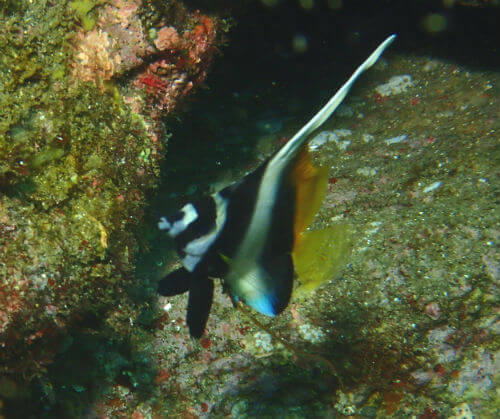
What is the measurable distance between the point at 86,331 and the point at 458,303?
8.92 feet

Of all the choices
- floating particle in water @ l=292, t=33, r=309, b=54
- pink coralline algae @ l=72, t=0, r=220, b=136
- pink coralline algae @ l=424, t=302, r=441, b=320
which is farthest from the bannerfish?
floating particle in water @ l=292, t=33, r=309, b=54

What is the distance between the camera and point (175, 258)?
12.1ft

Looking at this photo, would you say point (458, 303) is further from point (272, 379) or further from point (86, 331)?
point (86, 331)

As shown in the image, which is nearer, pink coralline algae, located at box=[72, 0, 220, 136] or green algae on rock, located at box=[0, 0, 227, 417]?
green algae on rock, located at box=[0, 0, 227, 417]

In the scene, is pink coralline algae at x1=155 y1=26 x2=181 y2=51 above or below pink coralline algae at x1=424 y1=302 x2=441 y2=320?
above

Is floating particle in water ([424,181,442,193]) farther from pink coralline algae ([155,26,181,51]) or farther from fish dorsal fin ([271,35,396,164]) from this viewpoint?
pink coralline algae ([155,26,181,51])

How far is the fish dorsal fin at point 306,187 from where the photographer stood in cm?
152

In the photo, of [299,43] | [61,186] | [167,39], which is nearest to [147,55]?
[167,39]

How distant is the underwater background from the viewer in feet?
7.06

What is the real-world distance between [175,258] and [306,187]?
2.45 metres

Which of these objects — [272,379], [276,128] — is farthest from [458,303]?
[276,128]

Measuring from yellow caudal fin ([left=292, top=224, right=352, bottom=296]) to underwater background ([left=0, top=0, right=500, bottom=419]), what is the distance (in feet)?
3.95

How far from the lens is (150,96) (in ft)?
8.96

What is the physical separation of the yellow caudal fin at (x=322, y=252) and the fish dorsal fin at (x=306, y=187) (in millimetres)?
72
